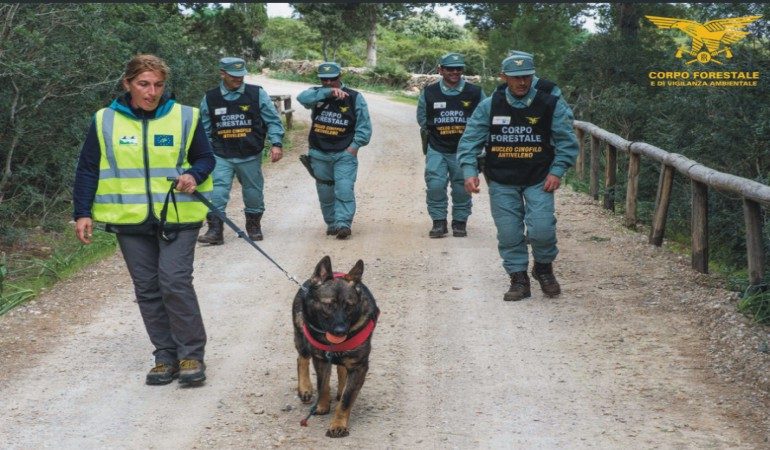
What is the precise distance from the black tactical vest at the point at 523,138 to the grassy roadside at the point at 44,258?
430cm

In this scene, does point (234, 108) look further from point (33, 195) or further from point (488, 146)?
point (488, 146)

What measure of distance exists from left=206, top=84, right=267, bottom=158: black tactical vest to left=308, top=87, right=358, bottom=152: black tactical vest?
0.70 metres

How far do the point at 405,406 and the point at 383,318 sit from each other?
2.05m

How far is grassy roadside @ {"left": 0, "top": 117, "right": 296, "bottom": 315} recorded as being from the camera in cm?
872

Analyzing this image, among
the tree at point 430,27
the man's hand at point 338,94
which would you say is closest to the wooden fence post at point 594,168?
the man's hand at point 338,94

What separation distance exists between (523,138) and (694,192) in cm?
211

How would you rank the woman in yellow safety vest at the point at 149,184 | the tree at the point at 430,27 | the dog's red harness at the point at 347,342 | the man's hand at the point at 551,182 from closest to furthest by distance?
the dog's red harness at the point at 347,342
the woman in yellow safety vest at the point at 149,184
the man's hand at the point at 551,182
the tree at the point at 430,27

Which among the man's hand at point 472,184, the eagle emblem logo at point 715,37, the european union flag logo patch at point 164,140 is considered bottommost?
the man's hand at point 472,184

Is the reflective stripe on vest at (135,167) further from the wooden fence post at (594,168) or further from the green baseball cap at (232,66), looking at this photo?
the wooden fence post at (594,168)

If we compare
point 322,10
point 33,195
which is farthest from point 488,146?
point 322,10

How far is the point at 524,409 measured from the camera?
5.74m

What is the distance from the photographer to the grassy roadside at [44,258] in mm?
8719

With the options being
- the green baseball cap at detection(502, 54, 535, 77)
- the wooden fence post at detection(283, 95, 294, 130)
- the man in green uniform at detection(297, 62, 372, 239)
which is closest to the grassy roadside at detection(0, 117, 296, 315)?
the man in green uniform at detection(297, 62, 372, 239)

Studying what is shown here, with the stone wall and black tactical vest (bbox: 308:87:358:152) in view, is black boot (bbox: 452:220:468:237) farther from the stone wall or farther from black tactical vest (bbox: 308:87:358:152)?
the stone wall
